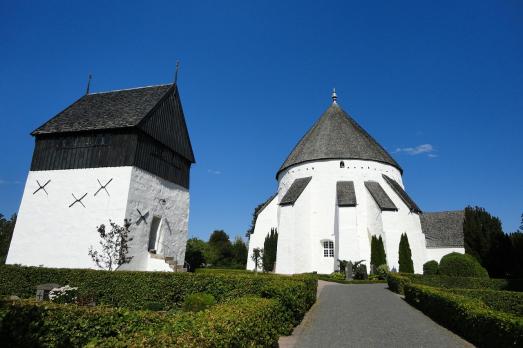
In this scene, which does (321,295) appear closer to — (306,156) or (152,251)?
(152,251)

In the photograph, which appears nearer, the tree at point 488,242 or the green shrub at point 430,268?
the green shrub at point 430,268

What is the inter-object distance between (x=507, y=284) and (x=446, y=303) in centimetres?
1223

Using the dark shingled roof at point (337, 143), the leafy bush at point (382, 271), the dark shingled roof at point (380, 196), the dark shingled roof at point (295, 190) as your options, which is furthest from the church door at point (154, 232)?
the dark shingled roof at point (380, 196)

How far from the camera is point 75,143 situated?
18875 mm

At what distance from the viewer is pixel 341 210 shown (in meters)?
25.7

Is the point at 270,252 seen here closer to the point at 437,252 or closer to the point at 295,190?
the point at 295,190

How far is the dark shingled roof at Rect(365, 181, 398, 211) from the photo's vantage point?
25938 mm

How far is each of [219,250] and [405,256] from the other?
3935 cm

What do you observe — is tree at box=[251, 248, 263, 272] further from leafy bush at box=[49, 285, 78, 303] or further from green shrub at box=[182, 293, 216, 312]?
green shrub at box=[182, 293, 216, 312]

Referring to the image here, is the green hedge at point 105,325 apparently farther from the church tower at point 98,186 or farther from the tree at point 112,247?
the church tower at point 98,186

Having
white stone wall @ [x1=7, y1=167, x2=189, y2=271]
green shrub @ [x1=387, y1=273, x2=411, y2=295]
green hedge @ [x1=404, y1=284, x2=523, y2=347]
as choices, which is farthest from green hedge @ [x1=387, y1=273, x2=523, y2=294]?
→ white stone wall @ [x1=7, y1=167, x2=189, y2=271]

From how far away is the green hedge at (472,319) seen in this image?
21.9ft

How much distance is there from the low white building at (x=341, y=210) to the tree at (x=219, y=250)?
76.2 feet

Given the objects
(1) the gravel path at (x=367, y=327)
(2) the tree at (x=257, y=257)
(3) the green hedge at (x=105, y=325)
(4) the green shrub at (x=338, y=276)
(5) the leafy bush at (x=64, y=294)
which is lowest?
(1) the gravel path at (x=367, y=327)
